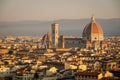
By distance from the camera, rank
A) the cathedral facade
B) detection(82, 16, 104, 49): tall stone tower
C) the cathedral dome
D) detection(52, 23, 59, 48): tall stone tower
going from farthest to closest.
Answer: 1. detection(52, 23, 59, 48): tall stone tower
2. the cathedral dome
3. detection(82, 16, 104, 49): tall stone tower
4. the cathedral facade

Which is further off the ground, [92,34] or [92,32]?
[92,32]

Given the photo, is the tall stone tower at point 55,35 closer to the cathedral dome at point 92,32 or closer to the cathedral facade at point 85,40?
the cathedral facade at point 85,40

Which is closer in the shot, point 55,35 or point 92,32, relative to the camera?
point 92,32

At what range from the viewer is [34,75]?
2742 cm

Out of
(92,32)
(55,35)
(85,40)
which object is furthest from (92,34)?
(55,35)

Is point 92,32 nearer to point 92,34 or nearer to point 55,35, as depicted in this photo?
point 92,34

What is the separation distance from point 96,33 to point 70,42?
3.95 m

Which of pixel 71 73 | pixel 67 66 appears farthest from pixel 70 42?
pixel 71 73

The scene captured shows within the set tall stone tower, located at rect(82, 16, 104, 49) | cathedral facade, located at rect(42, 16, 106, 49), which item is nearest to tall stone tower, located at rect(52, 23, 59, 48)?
cathedral facade, located at rect(42, 16, 106, 49)

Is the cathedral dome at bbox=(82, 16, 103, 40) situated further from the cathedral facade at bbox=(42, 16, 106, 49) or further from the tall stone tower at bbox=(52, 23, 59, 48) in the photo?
the tall stone tower at bbox=(52, 23, 59, 48)

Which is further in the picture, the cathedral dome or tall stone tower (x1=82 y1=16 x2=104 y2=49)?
the cathedral dome

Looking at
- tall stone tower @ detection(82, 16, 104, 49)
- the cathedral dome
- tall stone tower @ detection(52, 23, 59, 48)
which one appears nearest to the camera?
tall stone tower @ detection(82, 16, 104, 49)

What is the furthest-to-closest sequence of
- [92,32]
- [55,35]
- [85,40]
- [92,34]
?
[55,35]
[92,34]
[92,32]
[85,40]

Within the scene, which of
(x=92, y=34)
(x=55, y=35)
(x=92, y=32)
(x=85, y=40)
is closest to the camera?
(x=85, y=40)
